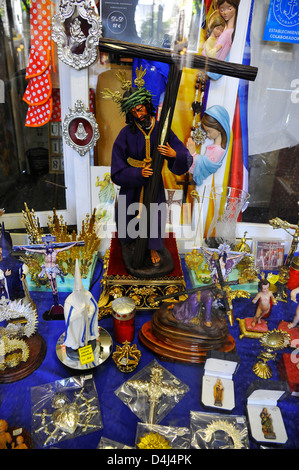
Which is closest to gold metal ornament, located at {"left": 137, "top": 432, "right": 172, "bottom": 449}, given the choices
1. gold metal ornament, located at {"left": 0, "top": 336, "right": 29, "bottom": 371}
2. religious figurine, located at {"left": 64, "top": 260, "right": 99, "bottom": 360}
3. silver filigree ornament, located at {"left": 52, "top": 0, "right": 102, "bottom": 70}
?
religious figurine, located at {"left": 64, "top": 260, "right": 99, "bottom": 360}

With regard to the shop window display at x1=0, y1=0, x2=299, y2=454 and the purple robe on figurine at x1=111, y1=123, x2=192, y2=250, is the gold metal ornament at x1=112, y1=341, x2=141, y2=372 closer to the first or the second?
the shop window display at x1=0, y1=0, x2=299, y2=454

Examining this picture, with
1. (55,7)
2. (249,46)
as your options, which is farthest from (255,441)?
(55,7)

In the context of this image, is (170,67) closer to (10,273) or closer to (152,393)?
(10,273)

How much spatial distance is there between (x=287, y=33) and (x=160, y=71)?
40.3 inches

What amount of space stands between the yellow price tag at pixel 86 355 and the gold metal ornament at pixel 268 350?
95 centimetres

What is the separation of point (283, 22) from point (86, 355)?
2.66 m

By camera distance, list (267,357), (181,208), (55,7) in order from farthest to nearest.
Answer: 1. (181,208)
2. (55,7)
3. (267,357)

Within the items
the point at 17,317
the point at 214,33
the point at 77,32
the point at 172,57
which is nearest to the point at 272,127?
the point at 214,33

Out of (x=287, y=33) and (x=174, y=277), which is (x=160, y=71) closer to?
(x=287, y=33)

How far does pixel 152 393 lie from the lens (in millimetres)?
1826

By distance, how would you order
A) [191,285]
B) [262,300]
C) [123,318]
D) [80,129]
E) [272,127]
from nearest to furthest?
[123,318] → [262,300] → [80,129] → [191,285] → [272,127]

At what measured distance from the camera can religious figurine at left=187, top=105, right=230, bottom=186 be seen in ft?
8.70

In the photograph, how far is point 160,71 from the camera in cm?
243

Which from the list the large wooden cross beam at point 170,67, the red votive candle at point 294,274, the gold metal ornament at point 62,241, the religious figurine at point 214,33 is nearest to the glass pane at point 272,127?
the religious figurine at point 214,33
